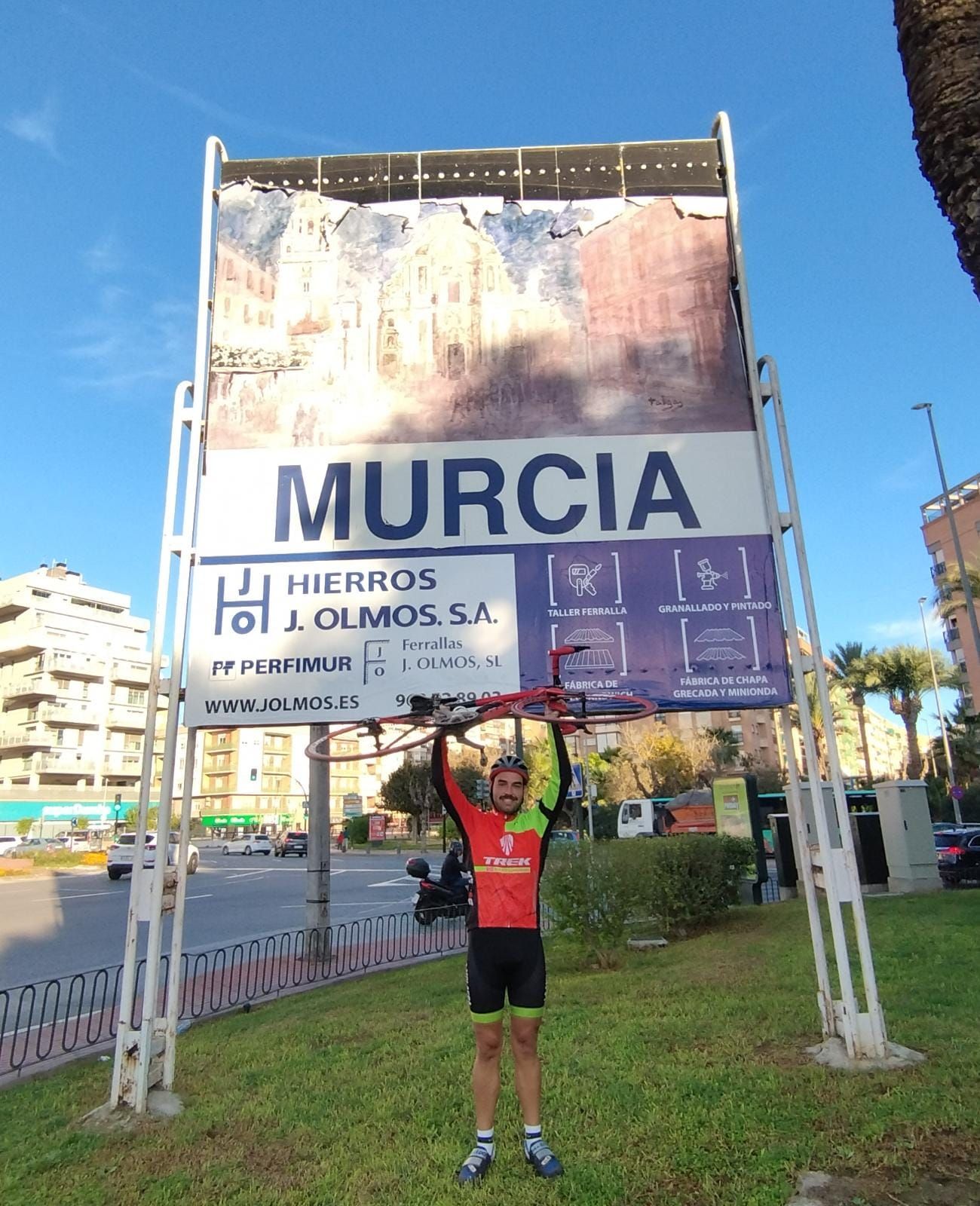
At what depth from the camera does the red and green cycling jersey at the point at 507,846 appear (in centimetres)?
377

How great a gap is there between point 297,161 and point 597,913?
737cm

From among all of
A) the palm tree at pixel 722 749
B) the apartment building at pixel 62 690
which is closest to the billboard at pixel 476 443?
the palm tree at pixel 722 749

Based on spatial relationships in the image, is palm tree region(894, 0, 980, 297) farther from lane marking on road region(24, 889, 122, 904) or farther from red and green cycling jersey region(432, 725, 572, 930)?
lane marking on road region(24, 889, 122, 904)

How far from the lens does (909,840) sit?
12.7 metres

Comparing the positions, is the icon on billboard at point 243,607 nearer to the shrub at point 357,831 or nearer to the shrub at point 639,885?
the shrub at point 639,885

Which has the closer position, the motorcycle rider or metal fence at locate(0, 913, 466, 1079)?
metal fence at locate(0, 913, 466, 1079)

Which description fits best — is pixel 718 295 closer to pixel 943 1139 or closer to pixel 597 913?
pixel 943 1139

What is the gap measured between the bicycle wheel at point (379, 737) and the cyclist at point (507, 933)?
0.67ft

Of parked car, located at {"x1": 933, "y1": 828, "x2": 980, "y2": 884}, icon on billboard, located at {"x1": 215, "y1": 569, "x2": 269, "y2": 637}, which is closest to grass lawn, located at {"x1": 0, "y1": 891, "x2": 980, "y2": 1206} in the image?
icon on billboard, located at {"x1": 215, "y1": 569, "x2": 269, "y2": 637}

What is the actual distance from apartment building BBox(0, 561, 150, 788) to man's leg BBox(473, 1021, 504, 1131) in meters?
63.6

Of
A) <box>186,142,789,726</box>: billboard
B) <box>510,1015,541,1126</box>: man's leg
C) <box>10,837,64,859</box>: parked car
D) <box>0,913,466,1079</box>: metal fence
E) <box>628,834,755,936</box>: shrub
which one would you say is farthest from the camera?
Result: <box>10,837,64,859</box>: parked car

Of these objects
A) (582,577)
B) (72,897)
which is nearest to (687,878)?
(582,577)

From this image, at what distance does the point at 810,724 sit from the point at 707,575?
3.84 feet

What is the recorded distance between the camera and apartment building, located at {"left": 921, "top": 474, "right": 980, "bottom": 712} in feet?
190
